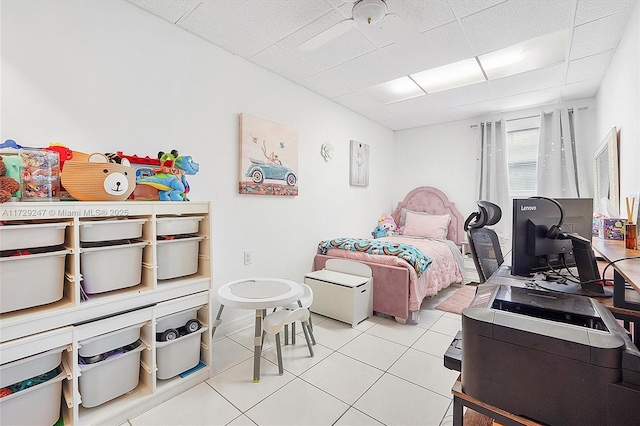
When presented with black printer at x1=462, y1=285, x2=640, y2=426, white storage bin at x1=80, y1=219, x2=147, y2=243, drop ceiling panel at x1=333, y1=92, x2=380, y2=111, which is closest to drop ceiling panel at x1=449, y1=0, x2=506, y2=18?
drop ceiling panel at x1=333, y1=92, x2=380, y2=111

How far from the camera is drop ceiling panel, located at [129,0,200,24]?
1938mm

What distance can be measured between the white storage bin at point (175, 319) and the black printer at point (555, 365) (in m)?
1.64

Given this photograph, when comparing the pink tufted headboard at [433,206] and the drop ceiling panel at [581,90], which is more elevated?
the drop ceiling panel at [581,90]

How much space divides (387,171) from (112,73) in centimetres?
403

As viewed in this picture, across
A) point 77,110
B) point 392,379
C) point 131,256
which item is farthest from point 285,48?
point 392,379

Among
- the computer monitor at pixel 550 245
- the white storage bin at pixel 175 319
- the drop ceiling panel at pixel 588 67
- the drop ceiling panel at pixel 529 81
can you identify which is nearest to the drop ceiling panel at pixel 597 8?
the drop ceiling panel at pixel 588 67

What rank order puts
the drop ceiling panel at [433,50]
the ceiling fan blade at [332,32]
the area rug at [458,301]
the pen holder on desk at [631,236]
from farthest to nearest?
1. the area rug at [458,301]
2. the drop ceiling panel at [433,50]
3. the ceiling fan blade at [332,32]
4. the pen holder on desk at [631,236]

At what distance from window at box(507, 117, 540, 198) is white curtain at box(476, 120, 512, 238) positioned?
141 mm

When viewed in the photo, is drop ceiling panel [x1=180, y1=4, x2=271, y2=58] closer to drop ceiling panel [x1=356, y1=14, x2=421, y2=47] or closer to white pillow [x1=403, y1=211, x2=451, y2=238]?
drop ceiling panel [x1=356, y1=14, x2=421, y2=47]

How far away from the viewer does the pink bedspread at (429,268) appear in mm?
2766

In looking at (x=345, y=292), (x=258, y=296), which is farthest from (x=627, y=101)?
(x=258, y=296)

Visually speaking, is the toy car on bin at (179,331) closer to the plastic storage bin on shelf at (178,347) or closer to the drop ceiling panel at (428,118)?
the plastic storage bin on shelf at (178,347)

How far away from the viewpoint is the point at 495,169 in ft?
13.6

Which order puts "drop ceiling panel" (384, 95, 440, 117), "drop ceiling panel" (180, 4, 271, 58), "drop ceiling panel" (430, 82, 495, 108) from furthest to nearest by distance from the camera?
"drop ceiling panel" (384, 95, 440, 117) → "drop ceiling panel" (430, 82, 495, 108) → "drop ceiling panel" (180, 4, 271, 58)
